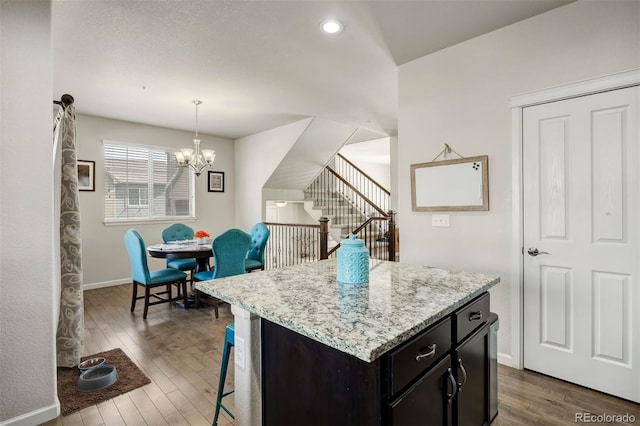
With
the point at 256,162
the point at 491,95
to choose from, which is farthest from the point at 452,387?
the point at 256,162

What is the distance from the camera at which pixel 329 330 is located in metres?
0.94

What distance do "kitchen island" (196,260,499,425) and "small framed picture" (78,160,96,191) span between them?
4.55 meters

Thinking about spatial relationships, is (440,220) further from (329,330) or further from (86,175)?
(86,175)

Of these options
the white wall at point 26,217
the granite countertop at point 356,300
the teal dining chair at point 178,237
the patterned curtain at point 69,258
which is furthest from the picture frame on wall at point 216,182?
the granite countertop at point 356,300

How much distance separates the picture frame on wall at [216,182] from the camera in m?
6.26

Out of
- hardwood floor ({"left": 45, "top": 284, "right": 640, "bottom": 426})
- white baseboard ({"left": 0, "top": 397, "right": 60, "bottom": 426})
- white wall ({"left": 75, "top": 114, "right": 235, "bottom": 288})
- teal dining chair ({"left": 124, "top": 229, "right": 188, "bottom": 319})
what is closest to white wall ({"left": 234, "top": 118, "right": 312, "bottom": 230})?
white wall ({"left": 75, "top": 114, "right": 235, "bottom": 288})

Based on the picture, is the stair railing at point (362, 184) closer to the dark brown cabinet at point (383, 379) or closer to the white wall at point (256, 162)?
the white wall at point (256, 162)

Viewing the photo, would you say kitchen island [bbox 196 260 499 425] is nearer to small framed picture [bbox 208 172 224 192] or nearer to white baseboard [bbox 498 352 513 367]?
white baseboard [bbox 498 352 513 367]

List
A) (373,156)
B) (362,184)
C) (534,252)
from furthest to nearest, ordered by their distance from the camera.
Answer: (373,156)
(362,184)
(534,252)

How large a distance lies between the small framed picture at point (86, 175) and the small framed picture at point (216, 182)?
1.86m

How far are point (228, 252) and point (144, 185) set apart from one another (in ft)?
9.59

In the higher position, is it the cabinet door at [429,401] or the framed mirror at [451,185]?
the framed mirror at [451,185]

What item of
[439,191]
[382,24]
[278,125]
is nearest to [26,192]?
[382,24]

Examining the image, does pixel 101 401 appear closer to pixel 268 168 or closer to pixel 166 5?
pixel 166 5
